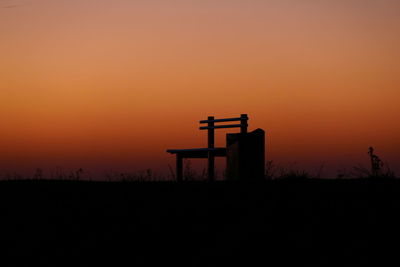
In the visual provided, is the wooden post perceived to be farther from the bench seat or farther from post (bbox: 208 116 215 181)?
post (bbox: 208 116 215 181)

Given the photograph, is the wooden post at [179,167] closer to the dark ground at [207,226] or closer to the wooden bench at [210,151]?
the wooden bench at [210,151]

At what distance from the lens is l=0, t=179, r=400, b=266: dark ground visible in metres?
5.52

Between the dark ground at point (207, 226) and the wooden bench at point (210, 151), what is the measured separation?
15.7 ft

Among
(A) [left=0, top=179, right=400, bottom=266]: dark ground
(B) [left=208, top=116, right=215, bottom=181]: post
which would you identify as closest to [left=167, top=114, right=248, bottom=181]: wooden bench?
(B) [left=208, top=116, right=215, bottom=181]: post

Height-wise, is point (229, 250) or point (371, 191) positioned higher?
point (371, 191)

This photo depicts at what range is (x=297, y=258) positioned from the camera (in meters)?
5.35

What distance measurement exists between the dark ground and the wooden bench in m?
4.77

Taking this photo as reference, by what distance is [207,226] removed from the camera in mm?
6379

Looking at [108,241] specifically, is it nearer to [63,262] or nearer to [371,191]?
[63,262]

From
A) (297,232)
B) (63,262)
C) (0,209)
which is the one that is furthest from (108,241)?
(0,209)

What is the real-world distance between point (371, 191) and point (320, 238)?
8.81 feet

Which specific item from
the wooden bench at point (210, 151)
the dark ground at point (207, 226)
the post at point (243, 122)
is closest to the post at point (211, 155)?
the wooden bench at point (210, 151)

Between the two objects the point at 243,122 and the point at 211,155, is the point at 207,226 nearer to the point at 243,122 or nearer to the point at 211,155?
the point at 211,155

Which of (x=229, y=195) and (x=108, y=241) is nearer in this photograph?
(x=108, y=241)
